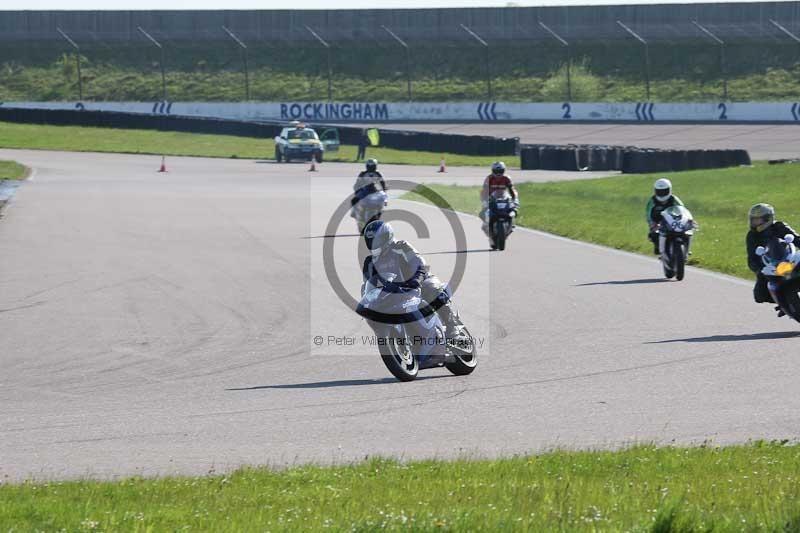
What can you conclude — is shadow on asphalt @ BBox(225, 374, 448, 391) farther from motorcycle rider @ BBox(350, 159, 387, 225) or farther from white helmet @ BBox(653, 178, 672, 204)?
motorcycle rider @ BBox(350, 159, 387, 225)

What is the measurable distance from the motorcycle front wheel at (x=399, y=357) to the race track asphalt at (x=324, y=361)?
0.24 meters

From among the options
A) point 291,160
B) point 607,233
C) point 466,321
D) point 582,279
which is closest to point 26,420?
point 466,321

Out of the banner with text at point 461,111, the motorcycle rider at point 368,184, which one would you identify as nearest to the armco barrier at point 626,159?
the banner with text at point 461,111

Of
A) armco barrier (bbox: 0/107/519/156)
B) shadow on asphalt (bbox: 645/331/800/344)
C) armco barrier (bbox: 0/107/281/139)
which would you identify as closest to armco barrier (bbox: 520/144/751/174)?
armco barrier (bbox: 0/107/519/156)

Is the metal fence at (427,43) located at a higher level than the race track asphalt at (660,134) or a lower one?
higher

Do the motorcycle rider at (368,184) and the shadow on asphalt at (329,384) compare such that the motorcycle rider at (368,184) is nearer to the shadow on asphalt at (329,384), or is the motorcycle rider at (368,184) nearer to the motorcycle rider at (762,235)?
the motorcycle rider at (762,235)

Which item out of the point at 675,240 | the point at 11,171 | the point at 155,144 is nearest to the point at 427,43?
the point at 155,144

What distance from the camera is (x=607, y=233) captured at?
89.3ft

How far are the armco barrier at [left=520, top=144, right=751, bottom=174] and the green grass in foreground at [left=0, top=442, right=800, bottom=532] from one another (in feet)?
117

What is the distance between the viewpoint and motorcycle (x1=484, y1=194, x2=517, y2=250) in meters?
23.8

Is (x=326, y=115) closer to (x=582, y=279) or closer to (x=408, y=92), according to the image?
(x=408, y=92)

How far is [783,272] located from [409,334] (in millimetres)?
4362

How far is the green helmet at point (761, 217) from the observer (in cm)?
1433

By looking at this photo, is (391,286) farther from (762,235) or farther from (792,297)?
(762,235)
